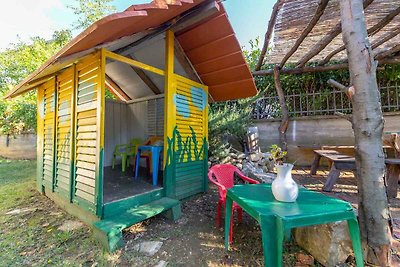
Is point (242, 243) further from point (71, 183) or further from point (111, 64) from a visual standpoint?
point (111, 64)

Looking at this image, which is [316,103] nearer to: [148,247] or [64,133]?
[148,247]

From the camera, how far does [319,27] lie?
382 cm

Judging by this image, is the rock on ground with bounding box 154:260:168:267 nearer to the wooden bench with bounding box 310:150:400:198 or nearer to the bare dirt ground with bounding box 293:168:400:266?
the bare dirt ground with bounding box 293:168:400:266

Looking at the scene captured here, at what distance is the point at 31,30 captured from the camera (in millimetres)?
9727

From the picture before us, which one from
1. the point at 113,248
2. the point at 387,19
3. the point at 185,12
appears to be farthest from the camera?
the point at 387,19

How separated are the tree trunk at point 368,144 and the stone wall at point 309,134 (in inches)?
176

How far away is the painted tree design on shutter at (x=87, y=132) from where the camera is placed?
2.39m

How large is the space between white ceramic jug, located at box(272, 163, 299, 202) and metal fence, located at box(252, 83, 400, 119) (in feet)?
17.5

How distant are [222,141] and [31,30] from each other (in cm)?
1109

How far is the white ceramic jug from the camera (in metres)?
1.70

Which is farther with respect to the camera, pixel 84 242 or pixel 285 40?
pixel 285 40

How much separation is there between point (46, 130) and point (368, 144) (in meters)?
4.73

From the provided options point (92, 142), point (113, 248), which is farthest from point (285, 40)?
point (113, 248)

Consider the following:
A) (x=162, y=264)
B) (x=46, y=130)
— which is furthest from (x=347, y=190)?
(x=46, y=130)
